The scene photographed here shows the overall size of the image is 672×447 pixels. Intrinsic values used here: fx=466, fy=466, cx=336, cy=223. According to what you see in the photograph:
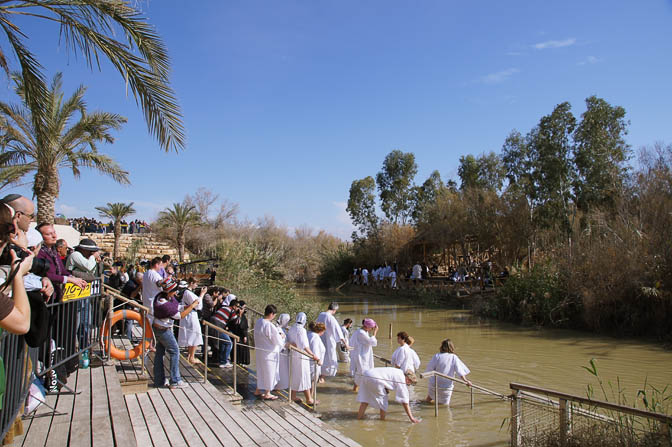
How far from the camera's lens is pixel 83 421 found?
4.58m

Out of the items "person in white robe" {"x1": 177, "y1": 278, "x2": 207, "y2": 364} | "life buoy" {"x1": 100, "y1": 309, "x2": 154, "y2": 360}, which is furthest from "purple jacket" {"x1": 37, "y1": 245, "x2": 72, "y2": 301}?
"person in white robe" {"x1": 177, "y1": 278, "x2": 207, "y2": 364}

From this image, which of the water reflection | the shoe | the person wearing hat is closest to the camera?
the person wearing hat

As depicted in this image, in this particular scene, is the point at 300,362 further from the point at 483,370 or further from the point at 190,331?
the point at 483,370

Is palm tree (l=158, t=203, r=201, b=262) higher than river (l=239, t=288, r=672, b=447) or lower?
higher

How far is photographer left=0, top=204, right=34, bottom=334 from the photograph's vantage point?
2498 mm

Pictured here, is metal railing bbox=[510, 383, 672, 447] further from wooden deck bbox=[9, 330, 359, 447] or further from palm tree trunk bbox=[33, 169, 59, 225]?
palm tree trunk bbox=[33, 169, 59, 225]

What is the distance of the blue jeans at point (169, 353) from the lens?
22.4ft

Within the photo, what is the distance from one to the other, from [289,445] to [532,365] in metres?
10.4

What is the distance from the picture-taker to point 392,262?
38969 millimetres

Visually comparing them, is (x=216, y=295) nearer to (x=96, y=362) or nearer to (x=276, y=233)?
(x=96, y=362)

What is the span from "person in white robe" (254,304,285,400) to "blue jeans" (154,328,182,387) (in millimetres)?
1548

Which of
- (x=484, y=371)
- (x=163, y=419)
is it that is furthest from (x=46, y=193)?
(x=484, y=371)

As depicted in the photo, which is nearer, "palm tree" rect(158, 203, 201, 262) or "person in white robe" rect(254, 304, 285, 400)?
"person in white robe" rect(254, 304, 285, 400)

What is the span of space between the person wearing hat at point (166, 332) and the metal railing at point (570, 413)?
16.0 feet
